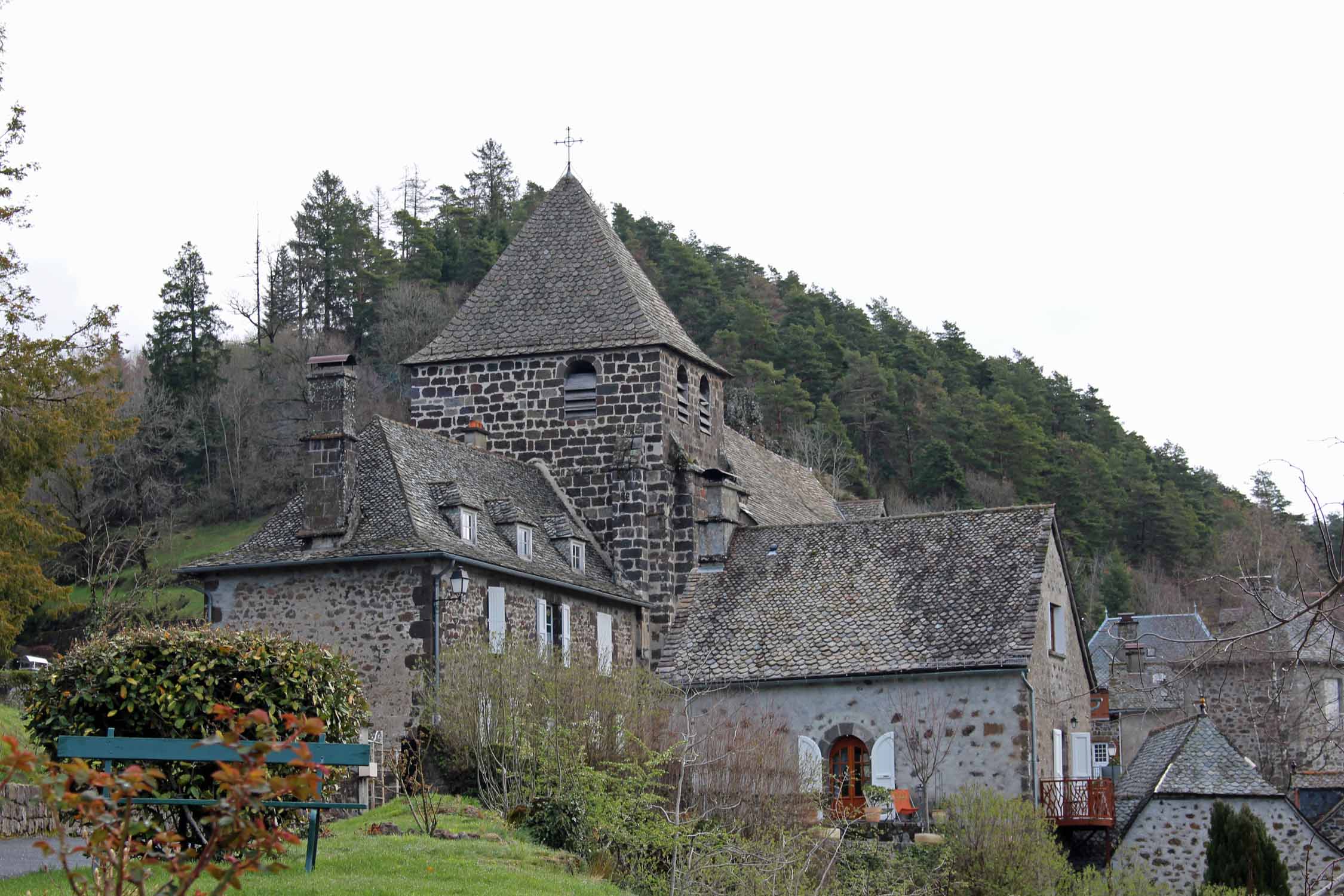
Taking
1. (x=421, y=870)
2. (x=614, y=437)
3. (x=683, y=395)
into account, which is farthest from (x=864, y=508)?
(x=421, y=870)

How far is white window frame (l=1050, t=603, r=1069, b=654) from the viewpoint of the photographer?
2797 cm

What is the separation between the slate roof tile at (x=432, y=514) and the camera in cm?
2436

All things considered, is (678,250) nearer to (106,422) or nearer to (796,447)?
(796,447)

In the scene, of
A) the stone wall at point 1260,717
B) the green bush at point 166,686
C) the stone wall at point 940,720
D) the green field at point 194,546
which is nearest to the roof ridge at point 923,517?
the stone wall at point 940,720

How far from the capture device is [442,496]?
2594 centimetres

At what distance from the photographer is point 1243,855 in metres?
25.6

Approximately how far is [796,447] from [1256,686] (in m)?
25.8

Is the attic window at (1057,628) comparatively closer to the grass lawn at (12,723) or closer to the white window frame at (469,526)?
the white window frame at (469,526)

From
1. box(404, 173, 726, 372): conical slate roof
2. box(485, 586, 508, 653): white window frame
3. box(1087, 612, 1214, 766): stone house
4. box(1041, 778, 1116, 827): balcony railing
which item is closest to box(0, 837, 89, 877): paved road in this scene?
box(485, 586, 508, 653): white window frame

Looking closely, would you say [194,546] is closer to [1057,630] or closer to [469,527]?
[469,527]

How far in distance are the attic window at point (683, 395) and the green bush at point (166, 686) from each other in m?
17.8

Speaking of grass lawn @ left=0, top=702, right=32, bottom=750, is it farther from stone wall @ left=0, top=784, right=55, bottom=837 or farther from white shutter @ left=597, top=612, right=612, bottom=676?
white shutter @ left=597, top=612, right=612, bottom=676

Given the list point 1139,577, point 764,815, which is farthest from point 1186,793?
point 1139,577

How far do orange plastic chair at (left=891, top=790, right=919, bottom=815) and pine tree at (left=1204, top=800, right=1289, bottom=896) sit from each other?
4.75 metres
